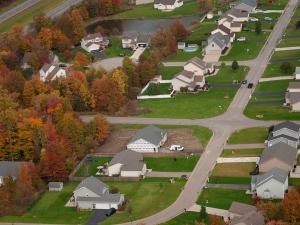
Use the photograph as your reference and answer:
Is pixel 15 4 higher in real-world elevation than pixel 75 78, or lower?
lower

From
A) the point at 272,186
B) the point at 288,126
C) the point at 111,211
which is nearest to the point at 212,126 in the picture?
the point at 288,126

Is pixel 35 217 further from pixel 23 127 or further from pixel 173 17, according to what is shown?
pixel 173 17

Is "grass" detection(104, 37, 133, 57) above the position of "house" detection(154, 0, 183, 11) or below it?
above

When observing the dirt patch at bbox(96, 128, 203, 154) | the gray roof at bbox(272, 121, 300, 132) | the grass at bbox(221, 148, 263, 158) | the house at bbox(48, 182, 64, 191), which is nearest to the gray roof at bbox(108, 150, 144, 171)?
the dirt patch at bbox(96, 128, 203, 154)

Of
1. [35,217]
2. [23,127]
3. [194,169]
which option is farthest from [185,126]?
[35,217]

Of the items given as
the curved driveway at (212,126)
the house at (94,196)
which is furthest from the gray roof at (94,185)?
the curved driveway at (212,126)

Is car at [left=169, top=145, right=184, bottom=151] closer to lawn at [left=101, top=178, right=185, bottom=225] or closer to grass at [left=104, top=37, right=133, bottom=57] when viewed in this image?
lawn at [left=101, top=178, right=185, bottom=225]

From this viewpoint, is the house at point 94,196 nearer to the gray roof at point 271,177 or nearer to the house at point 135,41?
the gray roof at point 271,177
